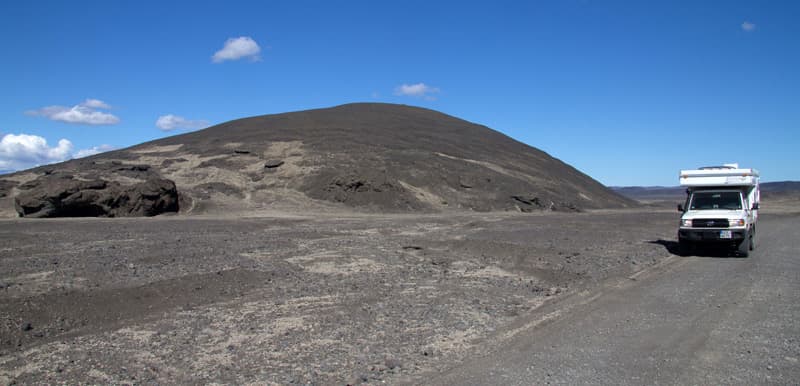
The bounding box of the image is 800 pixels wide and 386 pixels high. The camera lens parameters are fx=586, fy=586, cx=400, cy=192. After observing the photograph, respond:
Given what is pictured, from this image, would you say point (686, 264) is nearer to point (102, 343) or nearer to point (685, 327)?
point (685, 327)

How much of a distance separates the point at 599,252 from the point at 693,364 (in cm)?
1179

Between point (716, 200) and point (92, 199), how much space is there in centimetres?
2713

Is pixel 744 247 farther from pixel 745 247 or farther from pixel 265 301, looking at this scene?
pixel 265 301

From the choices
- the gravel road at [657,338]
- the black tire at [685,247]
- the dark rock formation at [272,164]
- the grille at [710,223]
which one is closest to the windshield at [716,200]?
the grille at [710,223]

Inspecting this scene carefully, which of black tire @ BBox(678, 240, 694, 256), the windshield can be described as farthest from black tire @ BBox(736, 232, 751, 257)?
black tire @ BBox(678, 240, 694, 256)

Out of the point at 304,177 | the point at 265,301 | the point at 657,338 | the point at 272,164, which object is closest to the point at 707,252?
the point at 657,338

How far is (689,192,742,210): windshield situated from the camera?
17703mm

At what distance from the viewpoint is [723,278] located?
1285 centimetres

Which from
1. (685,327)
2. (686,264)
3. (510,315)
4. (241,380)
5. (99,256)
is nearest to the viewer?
(241,380)

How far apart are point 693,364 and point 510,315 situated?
10.6 ft

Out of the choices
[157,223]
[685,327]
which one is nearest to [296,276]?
[685,327]

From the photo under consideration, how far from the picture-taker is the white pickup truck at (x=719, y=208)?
16.6 m

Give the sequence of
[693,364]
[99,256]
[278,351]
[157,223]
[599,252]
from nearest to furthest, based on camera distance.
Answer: [693,364]
[278,351]
[99,256]
[599,252]
[157,223]

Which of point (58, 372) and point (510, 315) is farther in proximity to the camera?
point (510, 315)
